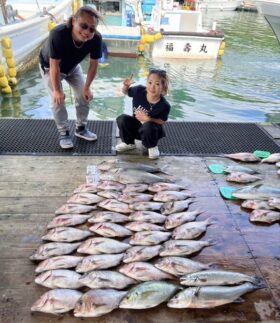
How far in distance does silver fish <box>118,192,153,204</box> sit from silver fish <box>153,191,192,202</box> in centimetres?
7

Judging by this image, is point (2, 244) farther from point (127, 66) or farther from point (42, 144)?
point (127, 66)

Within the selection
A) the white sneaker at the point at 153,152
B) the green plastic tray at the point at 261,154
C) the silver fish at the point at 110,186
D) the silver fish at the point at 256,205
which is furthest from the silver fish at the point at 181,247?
the green plastic tray at the point at 261,154

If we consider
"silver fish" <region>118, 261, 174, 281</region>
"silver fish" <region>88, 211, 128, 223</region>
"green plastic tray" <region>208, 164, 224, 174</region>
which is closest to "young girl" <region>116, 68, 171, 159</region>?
"green plastic tray" <region>208, 164, 224, 174</region>

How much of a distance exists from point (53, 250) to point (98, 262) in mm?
327

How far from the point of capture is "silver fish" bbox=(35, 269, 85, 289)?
2.03 meters

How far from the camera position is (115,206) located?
284cm

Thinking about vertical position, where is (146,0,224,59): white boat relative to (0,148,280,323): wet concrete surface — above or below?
below

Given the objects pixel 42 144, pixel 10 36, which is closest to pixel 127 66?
pixel 10 36

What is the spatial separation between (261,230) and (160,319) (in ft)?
3.78

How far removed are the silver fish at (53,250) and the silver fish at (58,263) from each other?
0.05 meters

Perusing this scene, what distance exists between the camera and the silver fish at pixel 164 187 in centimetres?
312

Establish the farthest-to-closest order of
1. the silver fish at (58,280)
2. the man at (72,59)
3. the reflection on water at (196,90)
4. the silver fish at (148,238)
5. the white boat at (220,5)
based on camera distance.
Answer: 1. the white boat at (220,5)
2. the reflection on water at (196,90)
3. the man at (72,59)
4. the silver fish at (148,238)
5. the silver fish at (58,280)

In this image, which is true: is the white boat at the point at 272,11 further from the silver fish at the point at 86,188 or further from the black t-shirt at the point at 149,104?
the silver fish at the point at 86,188

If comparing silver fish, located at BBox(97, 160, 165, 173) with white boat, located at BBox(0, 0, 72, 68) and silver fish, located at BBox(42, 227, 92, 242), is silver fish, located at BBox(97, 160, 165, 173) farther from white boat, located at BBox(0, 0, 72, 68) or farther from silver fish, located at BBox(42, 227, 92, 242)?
white boat, located at BBox(0, 0, 72, 68)
